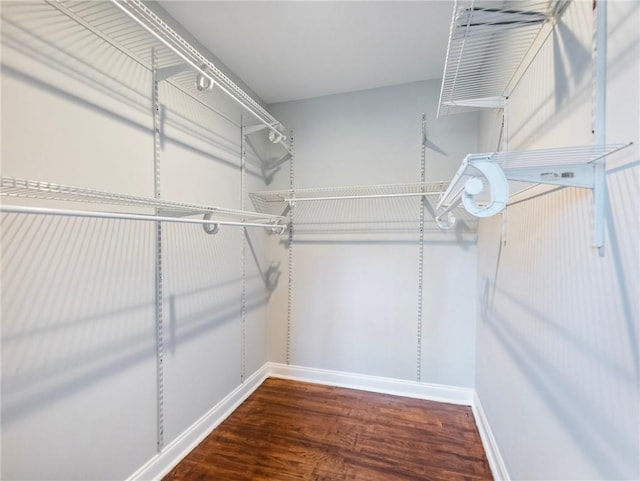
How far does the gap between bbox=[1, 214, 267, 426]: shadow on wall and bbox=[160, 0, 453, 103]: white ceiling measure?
1235 millimetres

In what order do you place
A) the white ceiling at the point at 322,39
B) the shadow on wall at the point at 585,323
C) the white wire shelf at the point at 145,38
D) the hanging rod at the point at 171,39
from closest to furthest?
the shadow on wall at the point at 585,323 < the hanging rod at the point at 171,39 < the white wire shelf at the point at 145,38 < the white ceiling at the point at 322,39

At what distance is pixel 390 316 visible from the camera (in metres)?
2.30

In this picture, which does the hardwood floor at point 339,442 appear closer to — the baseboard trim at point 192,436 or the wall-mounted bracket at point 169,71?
the baseboard trim at point 192,436

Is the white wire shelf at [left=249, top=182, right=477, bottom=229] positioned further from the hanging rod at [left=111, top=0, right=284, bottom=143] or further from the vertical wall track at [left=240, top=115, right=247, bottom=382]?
the hanging rod at [left=111, top=0, right=284, bottom=143]

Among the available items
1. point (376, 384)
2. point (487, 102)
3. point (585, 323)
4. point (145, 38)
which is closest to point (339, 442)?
point (376, 384)

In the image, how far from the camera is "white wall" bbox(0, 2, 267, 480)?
3.09ft

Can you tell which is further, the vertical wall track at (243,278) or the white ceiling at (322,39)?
the vertical wall track at (243,278)

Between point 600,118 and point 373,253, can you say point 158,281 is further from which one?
point 600,118

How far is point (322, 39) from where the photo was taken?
1725 millimetres

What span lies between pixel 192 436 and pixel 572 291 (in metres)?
2.05

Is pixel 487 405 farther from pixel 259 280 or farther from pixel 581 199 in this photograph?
pixel 259 280

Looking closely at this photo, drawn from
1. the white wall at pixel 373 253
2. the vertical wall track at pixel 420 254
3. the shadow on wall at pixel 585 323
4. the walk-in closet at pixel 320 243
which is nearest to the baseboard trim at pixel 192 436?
the walk-in closet at pixel 320 243

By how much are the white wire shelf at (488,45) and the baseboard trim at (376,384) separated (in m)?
2.03

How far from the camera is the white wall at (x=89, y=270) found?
94 cm
